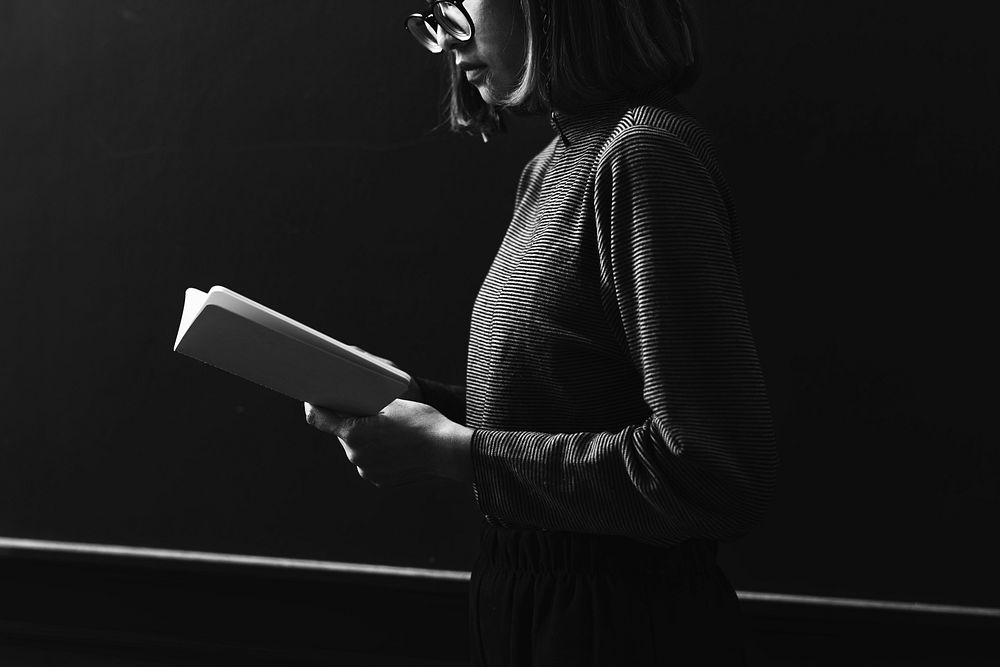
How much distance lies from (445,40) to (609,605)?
0.53 metres

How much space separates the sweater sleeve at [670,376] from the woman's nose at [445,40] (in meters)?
0.22

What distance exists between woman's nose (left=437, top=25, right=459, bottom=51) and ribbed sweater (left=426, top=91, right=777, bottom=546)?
5.6 inches

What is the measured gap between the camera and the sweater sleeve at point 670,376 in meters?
0.61

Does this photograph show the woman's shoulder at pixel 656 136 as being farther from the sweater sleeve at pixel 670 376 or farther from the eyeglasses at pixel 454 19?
the eyeglasses at pixel 454 19

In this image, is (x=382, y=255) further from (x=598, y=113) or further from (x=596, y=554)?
(x=596, y=554)

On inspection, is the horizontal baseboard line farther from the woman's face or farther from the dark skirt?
the woman's face

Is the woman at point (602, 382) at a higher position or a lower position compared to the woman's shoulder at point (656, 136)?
lower

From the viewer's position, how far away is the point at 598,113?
2.51 ft

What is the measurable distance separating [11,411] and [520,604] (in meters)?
1.02

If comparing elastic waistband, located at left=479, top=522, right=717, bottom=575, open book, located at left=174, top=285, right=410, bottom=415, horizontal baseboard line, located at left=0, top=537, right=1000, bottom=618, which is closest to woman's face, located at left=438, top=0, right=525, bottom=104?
open book, located at left=174, top=285, right=410, bottom=415

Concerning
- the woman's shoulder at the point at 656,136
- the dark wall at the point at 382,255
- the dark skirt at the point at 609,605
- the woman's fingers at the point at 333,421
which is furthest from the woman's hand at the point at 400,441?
the dark wall at the point at 382,255

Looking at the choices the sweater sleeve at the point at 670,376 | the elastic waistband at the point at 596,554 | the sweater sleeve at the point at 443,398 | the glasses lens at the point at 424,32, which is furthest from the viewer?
the sweater sleeve at the point at 443,398

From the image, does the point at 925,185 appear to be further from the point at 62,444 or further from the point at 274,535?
the point at 62,444

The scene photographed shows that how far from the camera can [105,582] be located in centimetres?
133
